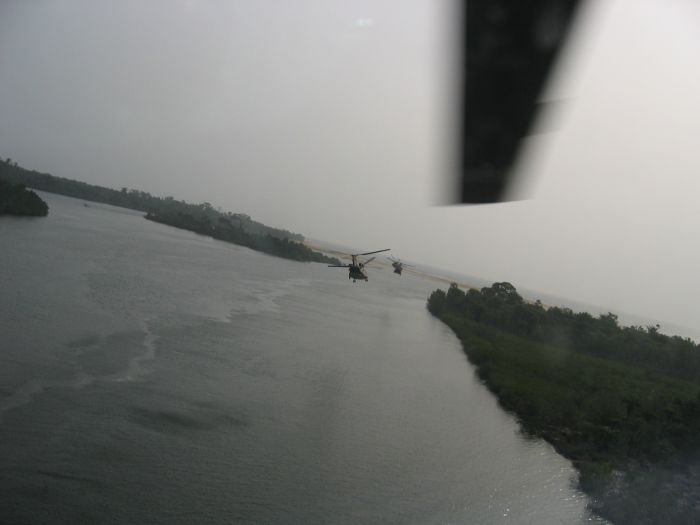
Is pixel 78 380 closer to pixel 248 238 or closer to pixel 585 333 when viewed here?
pixel 585 333

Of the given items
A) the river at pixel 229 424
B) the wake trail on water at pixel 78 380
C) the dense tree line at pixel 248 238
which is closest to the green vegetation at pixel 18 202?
the river at pixel 229 424

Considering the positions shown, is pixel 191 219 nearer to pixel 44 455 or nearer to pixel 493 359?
pixel 493 359

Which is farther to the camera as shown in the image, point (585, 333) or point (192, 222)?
point (192, 222)

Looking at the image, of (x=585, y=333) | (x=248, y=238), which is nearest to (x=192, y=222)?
(x=248, y=238)

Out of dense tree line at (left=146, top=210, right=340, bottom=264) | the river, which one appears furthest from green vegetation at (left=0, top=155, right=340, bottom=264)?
the river

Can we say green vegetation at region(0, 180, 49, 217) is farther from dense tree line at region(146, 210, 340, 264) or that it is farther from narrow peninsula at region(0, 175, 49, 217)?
dense tree line at region(146, 210, 340, 264)

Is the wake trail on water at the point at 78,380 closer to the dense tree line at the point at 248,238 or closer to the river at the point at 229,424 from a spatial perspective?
the river at the point at 229,424
